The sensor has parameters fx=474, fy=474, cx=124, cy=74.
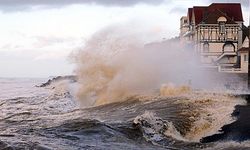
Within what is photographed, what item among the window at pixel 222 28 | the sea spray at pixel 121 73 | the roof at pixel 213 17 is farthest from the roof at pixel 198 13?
the sea spray at pixel 121 73

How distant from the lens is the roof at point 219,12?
62.0 metres

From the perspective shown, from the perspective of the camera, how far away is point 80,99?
3234 centimetres

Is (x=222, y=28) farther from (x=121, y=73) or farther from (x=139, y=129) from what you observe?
(x=139, y=129)

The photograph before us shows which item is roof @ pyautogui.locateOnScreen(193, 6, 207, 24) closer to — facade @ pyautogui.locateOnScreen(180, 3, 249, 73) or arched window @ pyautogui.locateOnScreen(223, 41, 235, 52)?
facade @ pyautogui.locateOnScreen(180, 3, 249, 73)

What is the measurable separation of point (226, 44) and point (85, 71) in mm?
32734

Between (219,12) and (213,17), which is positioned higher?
(219,12)

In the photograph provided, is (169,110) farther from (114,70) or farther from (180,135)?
(114,70)

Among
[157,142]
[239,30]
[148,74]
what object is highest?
[239,30]

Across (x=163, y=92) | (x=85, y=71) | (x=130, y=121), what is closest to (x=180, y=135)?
(x=130, y=121)

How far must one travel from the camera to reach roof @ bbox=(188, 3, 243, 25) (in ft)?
203

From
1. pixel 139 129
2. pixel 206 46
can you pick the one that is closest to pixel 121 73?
pixel 139 129

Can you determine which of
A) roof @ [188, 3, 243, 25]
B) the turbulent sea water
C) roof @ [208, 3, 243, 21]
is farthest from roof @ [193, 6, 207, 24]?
the turbulent sea water

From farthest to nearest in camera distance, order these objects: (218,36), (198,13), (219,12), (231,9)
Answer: (198,13)
(231,9)
(219,12)
(218,36)

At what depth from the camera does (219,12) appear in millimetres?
62031
